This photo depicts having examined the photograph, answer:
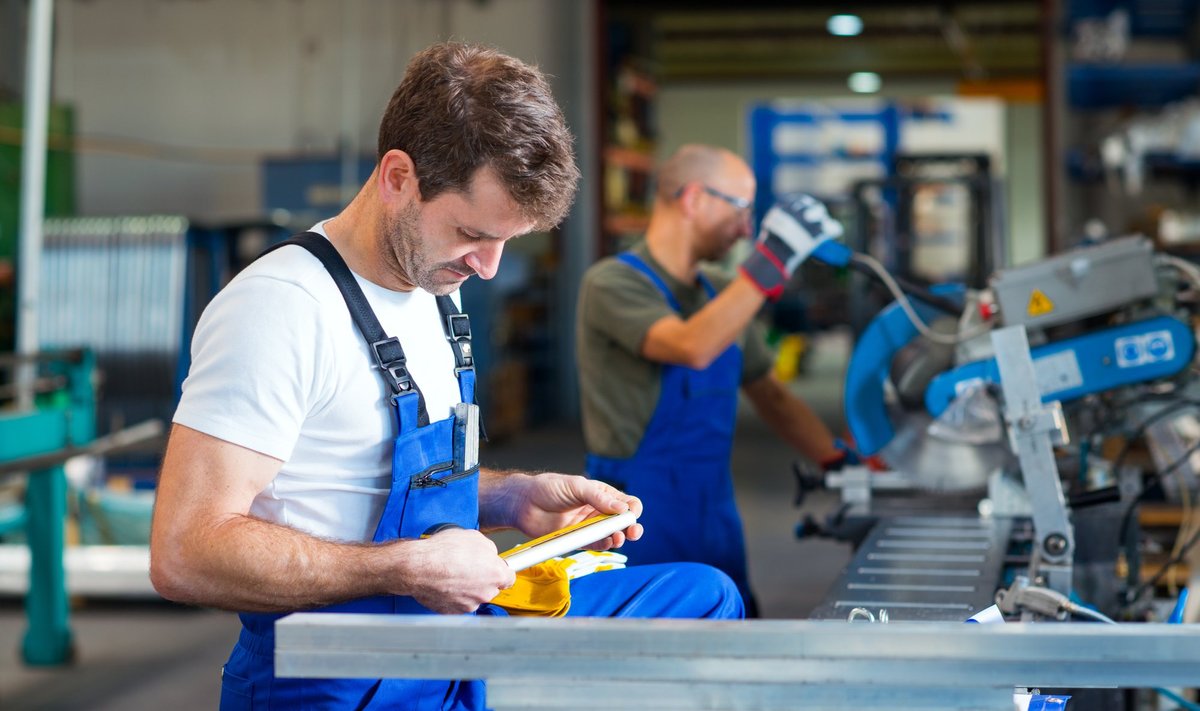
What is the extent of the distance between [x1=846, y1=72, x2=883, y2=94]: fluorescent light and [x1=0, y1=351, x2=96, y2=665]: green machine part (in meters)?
17.3

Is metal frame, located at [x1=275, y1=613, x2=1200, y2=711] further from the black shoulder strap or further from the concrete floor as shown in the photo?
the concrete floor

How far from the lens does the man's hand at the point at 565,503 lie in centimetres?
185

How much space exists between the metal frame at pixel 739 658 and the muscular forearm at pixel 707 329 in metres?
1.91

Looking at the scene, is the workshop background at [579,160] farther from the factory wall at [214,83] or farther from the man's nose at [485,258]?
the man's nose at [485,258]

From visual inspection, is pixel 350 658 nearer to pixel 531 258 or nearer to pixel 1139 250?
pixel 1139 250

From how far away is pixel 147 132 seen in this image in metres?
11.6

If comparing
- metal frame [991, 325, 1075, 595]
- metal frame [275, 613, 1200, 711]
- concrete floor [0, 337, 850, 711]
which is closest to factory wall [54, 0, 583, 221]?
concrete floor [0, 337, 850, 711]

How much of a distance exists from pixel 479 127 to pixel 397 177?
0.14 metres

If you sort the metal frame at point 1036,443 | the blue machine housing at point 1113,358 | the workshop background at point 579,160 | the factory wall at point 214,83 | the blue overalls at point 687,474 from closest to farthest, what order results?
1. the metal frame at point 1036,443
2. the blue machine housing at point 1113,358
3. the blue overalls at point 687,474
4. the workshop background at point 579,160
5. the factory wall at point 214,83

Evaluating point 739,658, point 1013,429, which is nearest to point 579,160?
point 1013,429

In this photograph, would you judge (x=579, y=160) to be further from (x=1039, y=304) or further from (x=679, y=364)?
(x=1039, y=304)

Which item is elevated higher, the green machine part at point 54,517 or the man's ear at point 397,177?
the man's ear at point 397,177

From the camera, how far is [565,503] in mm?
1926

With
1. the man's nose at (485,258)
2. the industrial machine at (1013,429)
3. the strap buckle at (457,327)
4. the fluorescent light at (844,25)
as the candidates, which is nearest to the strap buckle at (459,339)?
the strap buckle at (457,327)
